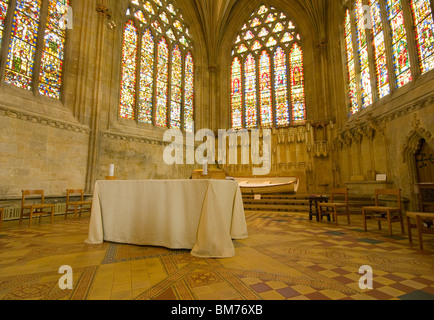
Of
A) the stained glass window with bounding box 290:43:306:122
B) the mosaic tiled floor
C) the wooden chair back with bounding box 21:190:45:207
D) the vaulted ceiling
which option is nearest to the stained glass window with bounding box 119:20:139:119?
the vaulted ceiling

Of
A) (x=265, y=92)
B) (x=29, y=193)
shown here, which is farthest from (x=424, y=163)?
(x=29, y=193)

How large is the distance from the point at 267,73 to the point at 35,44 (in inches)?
428

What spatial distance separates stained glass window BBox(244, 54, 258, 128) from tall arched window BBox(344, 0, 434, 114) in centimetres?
490

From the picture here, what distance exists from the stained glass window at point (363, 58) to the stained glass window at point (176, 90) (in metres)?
8.72

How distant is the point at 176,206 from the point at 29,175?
619 centimetres

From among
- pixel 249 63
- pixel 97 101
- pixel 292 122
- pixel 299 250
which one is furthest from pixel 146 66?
pixel 299 250

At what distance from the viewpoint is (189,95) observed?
13.3 m

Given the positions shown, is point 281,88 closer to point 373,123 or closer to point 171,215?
point 373,123

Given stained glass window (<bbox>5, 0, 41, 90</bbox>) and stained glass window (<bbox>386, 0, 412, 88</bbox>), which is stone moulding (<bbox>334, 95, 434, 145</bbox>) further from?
stained glass window (<bbox>5, 0, 41, 90</bbox>)

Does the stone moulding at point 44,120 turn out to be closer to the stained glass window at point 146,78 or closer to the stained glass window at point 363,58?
the stained glass window at point 146,78

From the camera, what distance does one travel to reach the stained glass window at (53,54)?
7.86 meters

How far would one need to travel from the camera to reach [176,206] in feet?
10.4

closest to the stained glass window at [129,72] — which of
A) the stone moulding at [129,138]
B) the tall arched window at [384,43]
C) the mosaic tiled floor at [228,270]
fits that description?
the stone moulding at [129,138]
